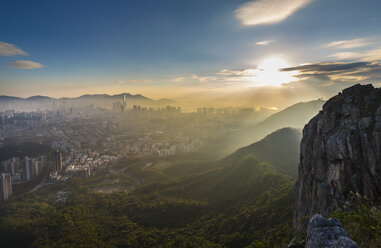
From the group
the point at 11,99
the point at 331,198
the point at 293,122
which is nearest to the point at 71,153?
the point at 331,198

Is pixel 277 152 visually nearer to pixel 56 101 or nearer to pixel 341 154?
pixel 341 154

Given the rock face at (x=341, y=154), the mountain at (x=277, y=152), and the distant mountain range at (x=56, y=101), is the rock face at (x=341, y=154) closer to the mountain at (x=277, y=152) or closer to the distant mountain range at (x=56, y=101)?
the mountain at (x=277, y=152)

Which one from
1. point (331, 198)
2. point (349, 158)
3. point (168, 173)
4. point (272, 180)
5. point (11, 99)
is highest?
point (11, 99)

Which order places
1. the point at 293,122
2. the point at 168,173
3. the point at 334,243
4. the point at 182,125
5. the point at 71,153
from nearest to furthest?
the point at 334,243 → the point at 168,173 → the point at 71,153 → the point at 293,122 → the point at 182,125

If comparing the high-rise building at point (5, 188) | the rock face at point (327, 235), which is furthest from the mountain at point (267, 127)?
the rock face at point (327, 235)

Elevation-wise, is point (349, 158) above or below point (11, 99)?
below

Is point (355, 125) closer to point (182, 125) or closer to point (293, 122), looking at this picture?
point (293, 122)

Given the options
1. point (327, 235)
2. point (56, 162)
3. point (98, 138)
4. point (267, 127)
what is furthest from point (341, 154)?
point (98, 138)
